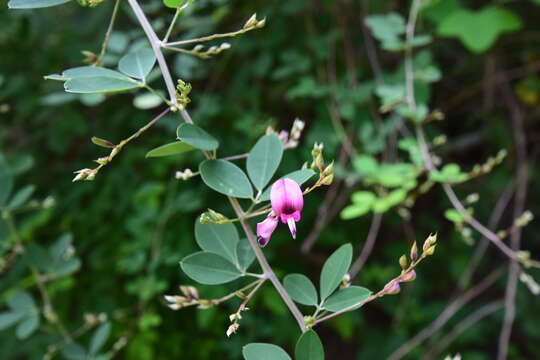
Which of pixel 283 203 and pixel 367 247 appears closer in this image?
pixel 283 203

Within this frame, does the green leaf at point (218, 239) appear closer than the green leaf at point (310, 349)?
No

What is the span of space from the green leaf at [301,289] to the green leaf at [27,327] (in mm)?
759

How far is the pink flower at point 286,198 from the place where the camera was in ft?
1.64

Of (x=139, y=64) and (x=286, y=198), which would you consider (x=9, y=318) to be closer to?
(x=139, y=64)

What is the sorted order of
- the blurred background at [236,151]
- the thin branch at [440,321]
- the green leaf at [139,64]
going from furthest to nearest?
1. the blurred background at [236,151]
2. the thin branch at [440,321]
3. the green leaf at [139,64]

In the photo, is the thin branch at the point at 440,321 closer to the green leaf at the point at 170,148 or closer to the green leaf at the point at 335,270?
the green leaf at the point at 335,270

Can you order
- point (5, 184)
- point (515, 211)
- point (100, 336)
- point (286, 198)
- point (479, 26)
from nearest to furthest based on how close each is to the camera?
point (286, 198) < point (100, 336) < point (5, 184) < point (479, 26) < point (515, 211)

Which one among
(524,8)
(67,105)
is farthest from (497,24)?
(67,105)

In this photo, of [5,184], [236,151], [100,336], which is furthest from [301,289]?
[236,151]

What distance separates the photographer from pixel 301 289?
60 cm

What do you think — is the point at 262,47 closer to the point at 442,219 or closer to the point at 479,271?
the point at 442,219

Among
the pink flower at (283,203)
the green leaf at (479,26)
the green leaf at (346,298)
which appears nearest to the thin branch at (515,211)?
the green leaf at (479,26)

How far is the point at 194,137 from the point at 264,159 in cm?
12

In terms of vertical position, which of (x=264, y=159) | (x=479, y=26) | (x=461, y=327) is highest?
(x=264, y=159)
